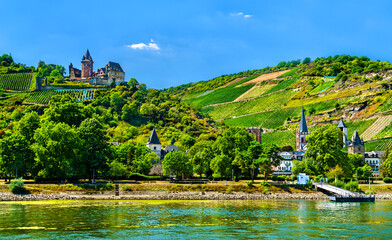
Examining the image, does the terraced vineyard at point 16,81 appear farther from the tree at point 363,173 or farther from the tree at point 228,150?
the tree at point 363,173

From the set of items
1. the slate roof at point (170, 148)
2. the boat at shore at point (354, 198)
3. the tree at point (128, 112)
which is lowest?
the boat at shore at point (354, 198)

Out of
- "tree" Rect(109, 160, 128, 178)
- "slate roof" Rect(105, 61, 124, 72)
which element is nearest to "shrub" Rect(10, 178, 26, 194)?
"tree" Rect(109, 160, 128, 178)

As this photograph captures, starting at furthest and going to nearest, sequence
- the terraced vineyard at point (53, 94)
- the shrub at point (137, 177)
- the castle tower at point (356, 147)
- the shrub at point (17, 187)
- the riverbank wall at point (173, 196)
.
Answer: the terraced vineyard at point (53, 94) < the castle tower at point (356, 147) < the shrub at point (137, 177) < the shrub at point (17, 187) < the riverbank wall at point (173, 196)

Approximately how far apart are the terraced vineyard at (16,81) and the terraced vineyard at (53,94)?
41.4ft

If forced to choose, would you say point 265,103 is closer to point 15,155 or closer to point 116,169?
point 116,169

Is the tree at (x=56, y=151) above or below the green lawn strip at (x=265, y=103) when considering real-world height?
below

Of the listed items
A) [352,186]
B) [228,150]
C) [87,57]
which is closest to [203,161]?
[228,150]

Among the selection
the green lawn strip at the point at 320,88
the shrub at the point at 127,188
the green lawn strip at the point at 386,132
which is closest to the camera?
the shrub at the point at 127,188

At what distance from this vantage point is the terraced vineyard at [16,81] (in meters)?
142

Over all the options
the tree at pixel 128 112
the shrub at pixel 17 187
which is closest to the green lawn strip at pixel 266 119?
the tree at pixel 128 112

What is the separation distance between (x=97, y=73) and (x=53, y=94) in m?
27.5

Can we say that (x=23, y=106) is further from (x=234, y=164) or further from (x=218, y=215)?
(x=218, y=215)

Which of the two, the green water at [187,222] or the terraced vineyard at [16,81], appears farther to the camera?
the terraced vineyard at [16,81]

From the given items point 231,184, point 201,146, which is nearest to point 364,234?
point 231,184
